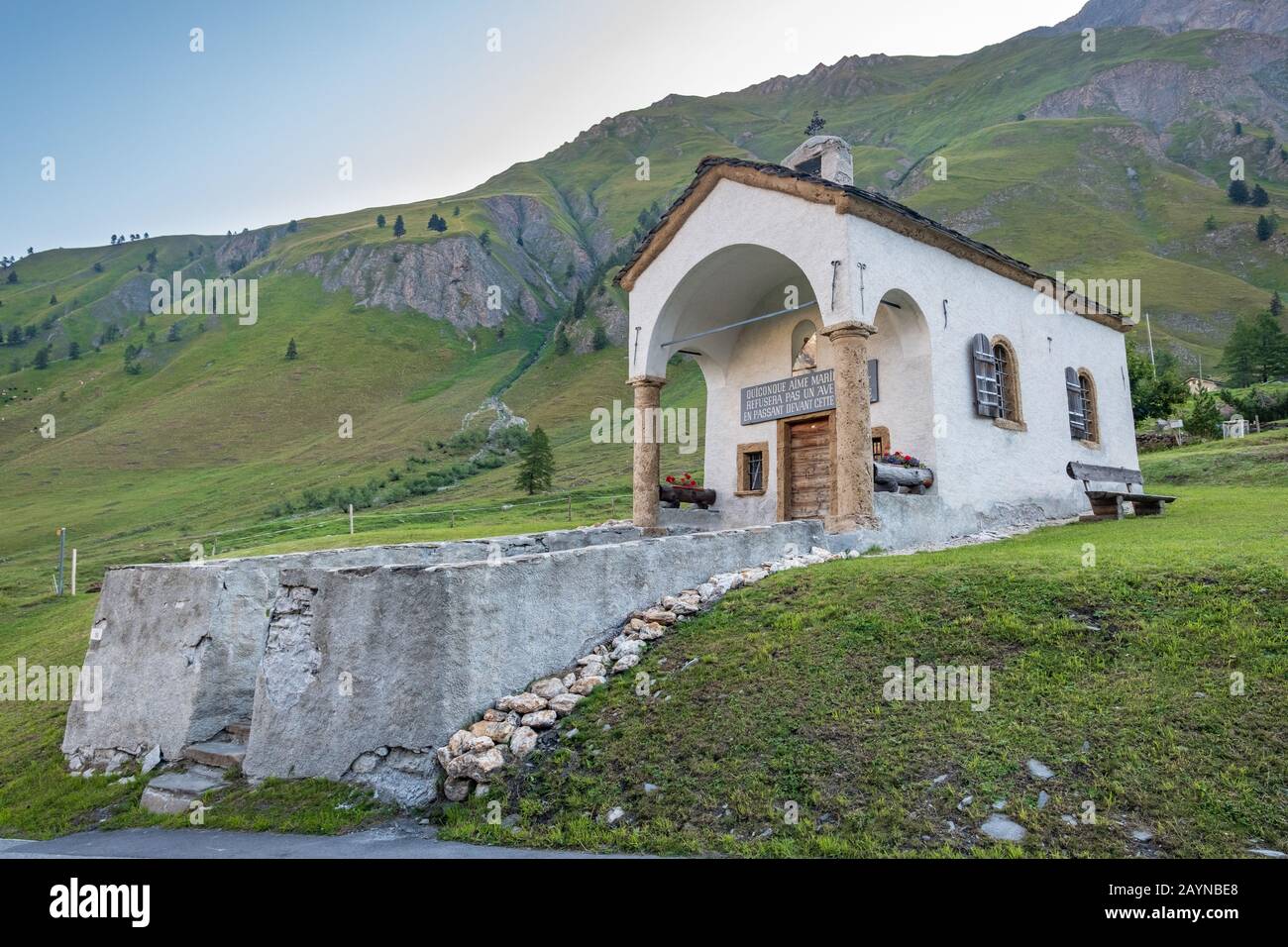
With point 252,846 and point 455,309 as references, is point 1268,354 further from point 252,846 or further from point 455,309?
point 455,309

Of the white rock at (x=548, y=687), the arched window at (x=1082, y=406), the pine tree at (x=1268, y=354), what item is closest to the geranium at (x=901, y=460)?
the arched window at (x=1082, y=406)

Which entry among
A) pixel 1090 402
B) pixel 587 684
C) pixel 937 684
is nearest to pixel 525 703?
pixel 587 684

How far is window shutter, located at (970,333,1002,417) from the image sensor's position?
15156 mm

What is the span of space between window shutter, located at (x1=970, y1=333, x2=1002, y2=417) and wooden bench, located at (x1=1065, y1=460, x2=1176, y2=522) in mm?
2508

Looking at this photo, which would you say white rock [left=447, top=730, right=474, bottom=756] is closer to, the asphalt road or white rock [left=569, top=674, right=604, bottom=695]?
the asphalt road

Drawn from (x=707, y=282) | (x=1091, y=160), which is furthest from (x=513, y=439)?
(x=1091, y=160)

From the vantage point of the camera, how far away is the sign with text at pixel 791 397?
13.7 metres

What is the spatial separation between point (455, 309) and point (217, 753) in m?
125

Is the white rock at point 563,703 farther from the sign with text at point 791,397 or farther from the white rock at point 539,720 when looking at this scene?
the sign with text at point 791,397

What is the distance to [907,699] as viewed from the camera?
6.48 m

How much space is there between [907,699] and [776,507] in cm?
989

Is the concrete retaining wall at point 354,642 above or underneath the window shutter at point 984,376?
underneath

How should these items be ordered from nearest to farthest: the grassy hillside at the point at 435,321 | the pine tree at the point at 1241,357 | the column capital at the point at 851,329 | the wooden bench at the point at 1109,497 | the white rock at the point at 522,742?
the white rock at the point at 522,742 < the column capital at the point at 851,329 < the wooden bench at the point at 1109,497 < the grassy hillside at the point at 435,321 < the pine tree at the point at 1241,357

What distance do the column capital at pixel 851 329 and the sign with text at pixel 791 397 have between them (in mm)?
770
